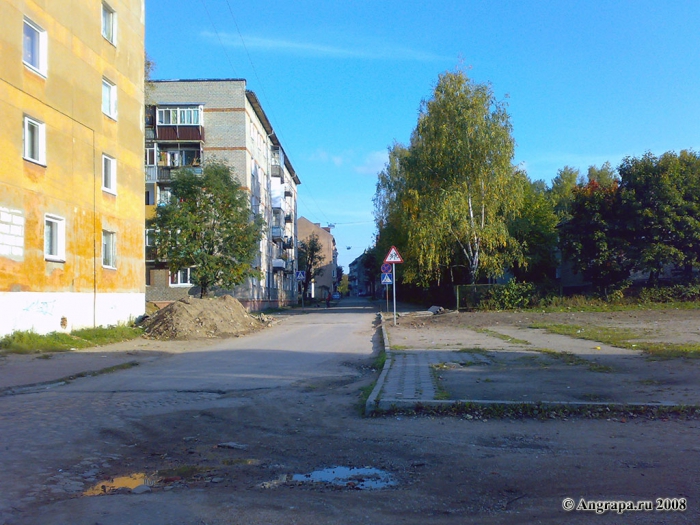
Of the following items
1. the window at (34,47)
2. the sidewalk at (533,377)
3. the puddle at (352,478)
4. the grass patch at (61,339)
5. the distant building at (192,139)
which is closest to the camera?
the puddle at (352,478)

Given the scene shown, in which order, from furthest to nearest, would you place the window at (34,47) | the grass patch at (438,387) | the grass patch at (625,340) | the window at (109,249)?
the window at (109,249) → the window at (34,47) → the grass patch at (625,340) → the grass patch at (438,387)

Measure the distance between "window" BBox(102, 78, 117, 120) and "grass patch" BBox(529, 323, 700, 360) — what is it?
18803 mm

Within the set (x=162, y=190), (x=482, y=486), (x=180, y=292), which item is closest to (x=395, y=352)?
(x=482, y=486)

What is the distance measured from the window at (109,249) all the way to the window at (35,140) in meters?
4.86

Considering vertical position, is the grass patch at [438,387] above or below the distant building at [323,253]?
below

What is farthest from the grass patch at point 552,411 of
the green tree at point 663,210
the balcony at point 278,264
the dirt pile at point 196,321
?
the balcony at point 278,264

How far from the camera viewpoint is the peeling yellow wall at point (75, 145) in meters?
17.4

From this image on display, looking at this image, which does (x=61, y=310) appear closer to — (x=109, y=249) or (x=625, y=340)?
(x=109, y=249)

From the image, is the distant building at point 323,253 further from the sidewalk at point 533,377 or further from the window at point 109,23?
the sidewalk at point 533,377

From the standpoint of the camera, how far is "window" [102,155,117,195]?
23281 mm

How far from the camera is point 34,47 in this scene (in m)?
18.8

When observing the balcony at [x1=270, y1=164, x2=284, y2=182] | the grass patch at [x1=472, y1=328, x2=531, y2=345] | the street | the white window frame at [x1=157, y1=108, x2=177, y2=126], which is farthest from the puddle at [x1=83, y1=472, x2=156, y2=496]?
the balcony at [x1=270, y1=164, x2=284, y2=182]

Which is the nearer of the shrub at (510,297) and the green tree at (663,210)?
the green tree at (663,210)

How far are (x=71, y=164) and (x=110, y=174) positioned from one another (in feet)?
10.6
